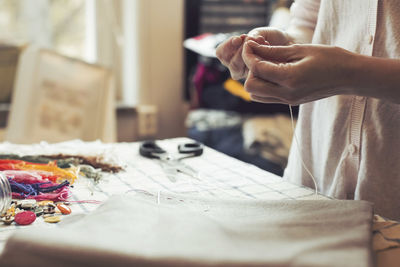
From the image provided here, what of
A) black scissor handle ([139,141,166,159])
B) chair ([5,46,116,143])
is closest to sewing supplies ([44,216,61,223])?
black scissor handle ([139,141,166,159])

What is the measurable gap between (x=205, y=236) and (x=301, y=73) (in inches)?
9.3

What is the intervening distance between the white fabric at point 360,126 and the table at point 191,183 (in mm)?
109

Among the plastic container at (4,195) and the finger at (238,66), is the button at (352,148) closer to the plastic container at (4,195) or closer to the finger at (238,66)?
the finger at (238,66)

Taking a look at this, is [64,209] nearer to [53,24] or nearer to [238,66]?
[238,66]

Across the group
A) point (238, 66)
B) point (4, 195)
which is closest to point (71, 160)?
point (4, 195)

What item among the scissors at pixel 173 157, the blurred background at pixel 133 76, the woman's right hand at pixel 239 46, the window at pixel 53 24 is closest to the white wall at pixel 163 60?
the blurred background at pixel 133 76

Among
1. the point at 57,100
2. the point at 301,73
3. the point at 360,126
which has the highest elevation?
the point at 301,73

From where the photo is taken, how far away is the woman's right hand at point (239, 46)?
29.7 inches

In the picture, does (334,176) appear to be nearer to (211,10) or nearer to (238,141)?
(238,141)

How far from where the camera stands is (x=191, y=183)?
74 cm

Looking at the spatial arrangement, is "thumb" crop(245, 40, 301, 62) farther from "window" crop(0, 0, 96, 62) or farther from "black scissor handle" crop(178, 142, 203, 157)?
"window" crop(0, 0, 96, 62)

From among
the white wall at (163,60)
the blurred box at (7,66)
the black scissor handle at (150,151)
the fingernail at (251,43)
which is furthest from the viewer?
the white wall at (163,60)

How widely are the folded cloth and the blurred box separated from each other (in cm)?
159

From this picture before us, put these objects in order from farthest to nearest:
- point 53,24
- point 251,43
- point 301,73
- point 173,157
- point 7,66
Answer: point 53,24 → point 7,66 → point 173,157 → point 251,43 → point 301,73
